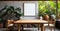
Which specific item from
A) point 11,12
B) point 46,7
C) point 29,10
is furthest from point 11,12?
point 46,7

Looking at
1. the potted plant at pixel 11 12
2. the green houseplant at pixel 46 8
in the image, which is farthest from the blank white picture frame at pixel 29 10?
the potted plant at pixel 11 12

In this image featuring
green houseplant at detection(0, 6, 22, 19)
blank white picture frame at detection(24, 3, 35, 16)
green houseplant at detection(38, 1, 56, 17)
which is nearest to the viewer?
green houseplant at detection(0, 6, 22, 19)

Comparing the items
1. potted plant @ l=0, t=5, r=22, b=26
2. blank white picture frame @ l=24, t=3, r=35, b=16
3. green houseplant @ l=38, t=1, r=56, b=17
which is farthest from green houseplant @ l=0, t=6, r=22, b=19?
green houseplant @ l=38, t=1, r=56, b=17

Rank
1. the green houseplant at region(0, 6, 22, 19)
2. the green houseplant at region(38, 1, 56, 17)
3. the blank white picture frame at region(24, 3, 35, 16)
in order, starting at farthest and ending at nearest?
the green houseplant at region(38, 1, 56, 17) → the blank white picture frame at region(24, 3, 35, 16) → the green houseplant at region(0, 6, 22, 19)

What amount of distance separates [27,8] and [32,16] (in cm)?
68

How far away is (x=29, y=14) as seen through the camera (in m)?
9.05

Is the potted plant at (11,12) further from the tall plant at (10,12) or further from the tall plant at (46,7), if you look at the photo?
the tall plant at (46,7)

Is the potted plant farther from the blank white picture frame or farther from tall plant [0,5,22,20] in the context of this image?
the blank white picture frame

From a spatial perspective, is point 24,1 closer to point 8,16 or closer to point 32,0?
point 32,0

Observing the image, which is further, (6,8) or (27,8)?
(27,8)

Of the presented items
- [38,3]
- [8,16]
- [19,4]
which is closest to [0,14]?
[8,16]

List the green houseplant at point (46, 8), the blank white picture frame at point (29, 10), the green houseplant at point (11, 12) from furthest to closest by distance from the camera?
1. the green houseplant at point (46, 8)
2. the blank white picture frame at point (29, 10)
3. the green houseplant at point (11, 12)

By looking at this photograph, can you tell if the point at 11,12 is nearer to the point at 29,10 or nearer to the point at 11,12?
the point at 11,12

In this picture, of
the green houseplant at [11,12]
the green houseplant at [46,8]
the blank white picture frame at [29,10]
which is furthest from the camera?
the green houseplant at [46,8]
